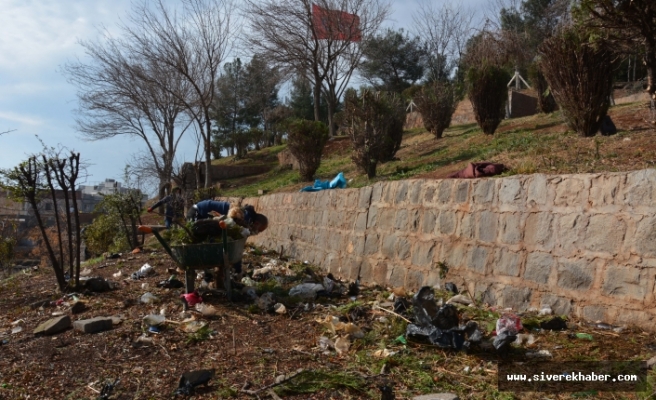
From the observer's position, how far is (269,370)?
13.2 ft

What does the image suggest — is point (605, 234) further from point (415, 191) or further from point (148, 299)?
point (148, 299)

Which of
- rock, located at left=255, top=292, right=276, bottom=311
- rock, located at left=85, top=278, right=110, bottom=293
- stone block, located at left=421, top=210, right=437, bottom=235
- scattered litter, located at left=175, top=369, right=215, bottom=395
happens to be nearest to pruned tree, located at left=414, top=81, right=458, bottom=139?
stone block, located at left=421, top=210, right=437, bottom=235

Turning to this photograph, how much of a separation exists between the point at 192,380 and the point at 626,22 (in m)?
6.66

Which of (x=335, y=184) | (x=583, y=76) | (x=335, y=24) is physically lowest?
(x=335, y=184)

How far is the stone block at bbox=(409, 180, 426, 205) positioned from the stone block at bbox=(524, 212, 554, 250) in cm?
177

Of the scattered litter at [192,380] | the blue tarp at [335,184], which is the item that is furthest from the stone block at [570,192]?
the blue tarp at [335,184]

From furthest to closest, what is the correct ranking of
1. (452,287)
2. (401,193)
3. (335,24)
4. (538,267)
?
(335,24)
(401,193)
(452,287)
(538,267)

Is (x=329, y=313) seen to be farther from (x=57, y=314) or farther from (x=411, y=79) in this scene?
(x=411, y=79)

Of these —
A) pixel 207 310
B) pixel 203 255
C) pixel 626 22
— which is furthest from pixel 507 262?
pixel 626 22

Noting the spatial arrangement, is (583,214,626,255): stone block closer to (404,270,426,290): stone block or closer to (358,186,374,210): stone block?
(404,270,426,290): stone block

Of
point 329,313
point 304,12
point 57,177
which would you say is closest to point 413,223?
point 329,313

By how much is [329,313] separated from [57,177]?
16.1ft

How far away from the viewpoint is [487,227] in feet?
18.1

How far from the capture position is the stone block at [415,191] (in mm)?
6648
